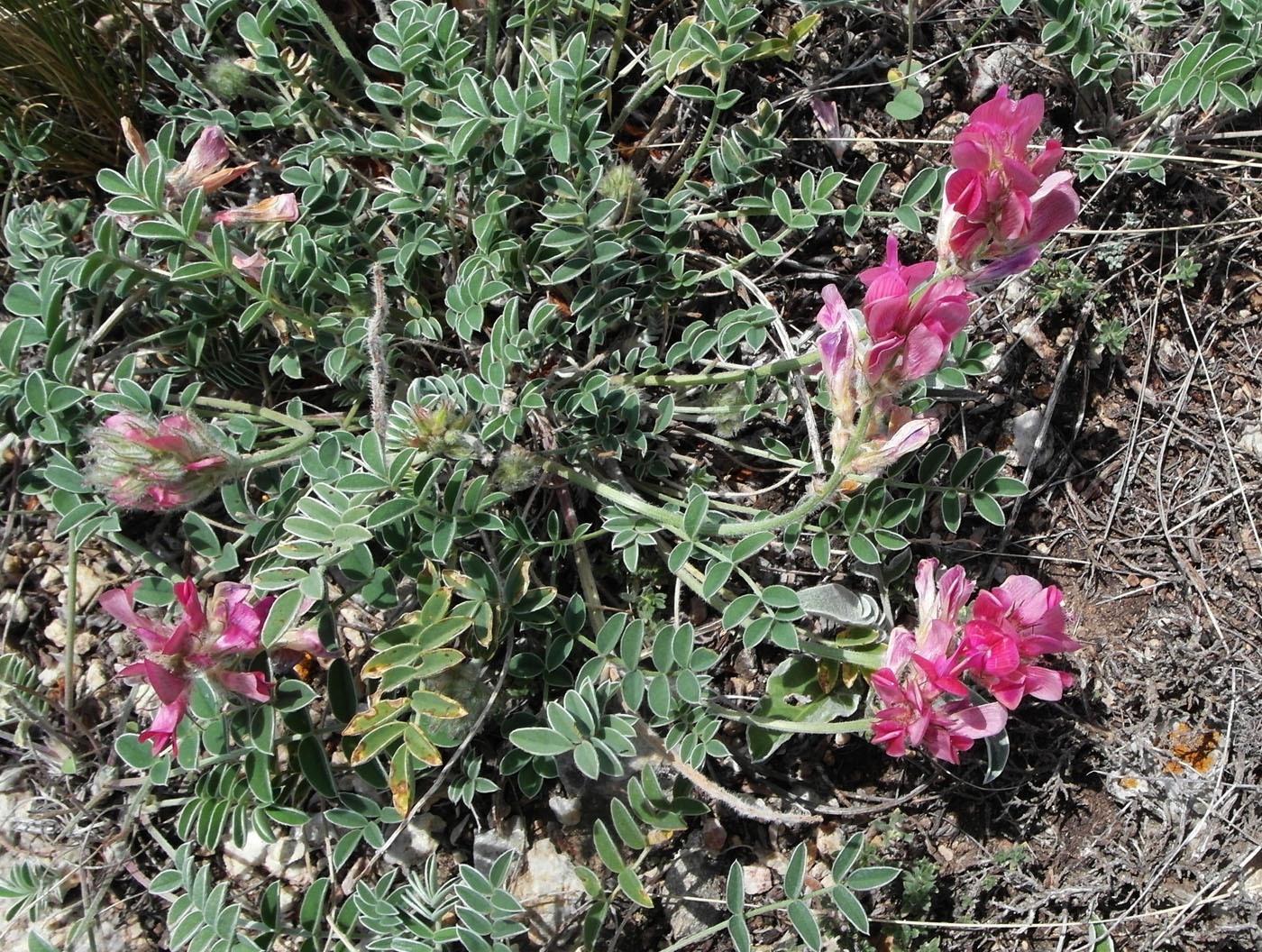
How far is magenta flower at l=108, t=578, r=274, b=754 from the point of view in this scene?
220 cm

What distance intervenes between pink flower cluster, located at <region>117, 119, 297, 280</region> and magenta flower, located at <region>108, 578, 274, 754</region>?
2.85 feet

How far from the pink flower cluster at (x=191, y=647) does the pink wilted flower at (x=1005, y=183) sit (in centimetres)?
179

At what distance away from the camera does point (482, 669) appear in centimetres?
258

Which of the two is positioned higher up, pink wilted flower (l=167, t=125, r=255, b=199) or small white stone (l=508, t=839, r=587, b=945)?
pink wilted flower (l=167, t=125, r=255, b=199)

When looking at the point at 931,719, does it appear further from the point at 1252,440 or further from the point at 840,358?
the point at 1252,440

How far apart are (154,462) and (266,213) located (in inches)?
34.2

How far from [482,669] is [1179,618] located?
6.65 ft

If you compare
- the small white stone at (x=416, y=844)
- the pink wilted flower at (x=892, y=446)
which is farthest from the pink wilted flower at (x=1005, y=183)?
the small white stone at (x=416, y=844)

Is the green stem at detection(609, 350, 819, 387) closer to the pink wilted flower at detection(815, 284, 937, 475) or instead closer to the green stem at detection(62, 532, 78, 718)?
the pink wilted flower at detection(815, 284, 937, 475)

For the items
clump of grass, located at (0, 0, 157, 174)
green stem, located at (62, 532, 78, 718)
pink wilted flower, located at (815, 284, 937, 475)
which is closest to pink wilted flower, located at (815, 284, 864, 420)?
pink wilted flower, located at (815, 284, 937, 475)

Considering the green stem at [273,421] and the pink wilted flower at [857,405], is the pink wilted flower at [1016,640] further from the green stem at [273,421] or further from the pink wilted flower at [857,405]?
the green stem at [273,421]

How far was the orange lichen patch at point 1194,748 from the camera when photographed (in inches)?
114

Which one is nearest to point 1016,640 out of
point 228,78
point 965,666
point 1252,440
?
point 965,666

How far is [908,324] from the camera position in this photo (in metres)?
2.07
